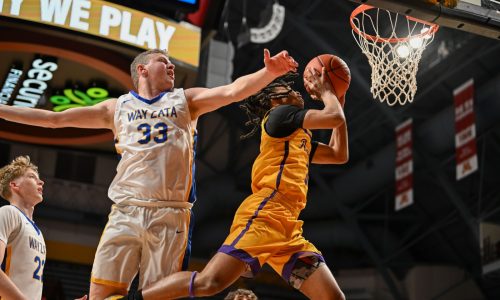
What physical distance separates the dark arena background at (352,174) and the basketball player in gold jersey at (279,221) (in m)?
6.55

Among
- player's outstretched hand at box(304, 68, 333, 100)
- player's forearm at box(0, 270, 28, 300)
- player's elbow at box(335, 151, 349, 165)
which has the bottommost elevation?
player's forearm at box(0, 270, 28, 300)

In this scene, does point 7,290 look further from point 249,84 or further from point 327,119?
point 327,119

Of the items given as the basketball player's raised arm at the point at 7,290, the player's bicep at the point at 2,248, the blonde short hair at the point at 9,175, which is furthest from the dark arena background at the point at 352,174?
the basketball player's raised arm at the point at 7,290

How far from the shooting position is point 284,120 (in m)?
4.82

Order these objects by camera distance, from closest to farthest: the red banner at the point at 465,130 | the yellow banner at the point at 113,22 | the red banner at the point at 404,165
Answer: the yellow banner at the point at 113,22, the red banner at the point at 465,130, the red banner at the point at 404,165

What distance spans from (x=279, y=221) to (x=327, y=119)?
0.71 meters

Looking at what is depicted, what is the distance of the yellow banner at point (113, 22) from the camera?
9523 mm

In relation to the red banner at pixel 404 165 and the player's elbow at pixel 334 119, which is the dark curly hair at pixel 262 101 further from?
the red banner at pixel 404 165

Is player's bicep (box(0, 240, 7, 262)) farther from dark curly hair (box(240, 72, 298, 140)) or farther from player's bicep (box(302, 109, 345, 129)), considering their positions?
player's bicep (box(302, 109, 345, 129))

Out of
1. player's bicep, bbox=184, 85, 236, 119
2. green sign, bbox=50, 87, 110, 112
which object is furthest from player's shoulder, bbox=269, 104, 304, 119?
green sign, bbox=50, 87, 110, 112

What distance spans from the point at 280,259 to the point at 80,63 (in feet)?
21.9

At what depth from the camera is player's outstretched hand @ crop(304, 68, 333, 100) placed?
4.89 metres

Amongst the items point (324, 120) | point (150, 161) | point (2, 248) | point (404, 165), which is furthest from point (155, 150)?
point (404, 165)

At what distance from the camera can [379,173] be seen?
18938 millimetres
